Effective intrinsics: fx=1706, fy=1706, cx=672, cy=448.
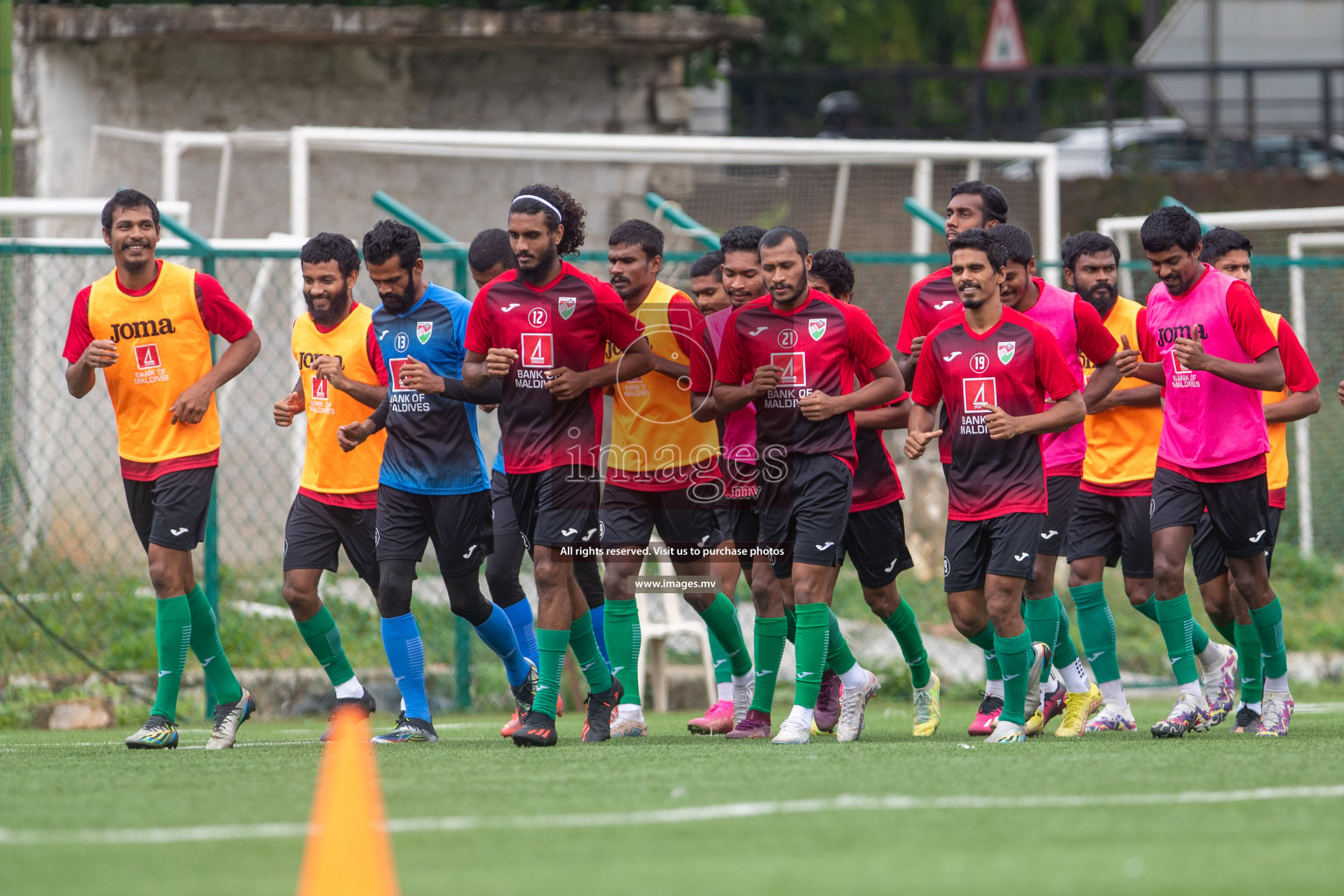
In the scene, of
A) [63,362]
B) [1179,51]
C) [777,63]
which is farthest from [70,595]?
[777,63]

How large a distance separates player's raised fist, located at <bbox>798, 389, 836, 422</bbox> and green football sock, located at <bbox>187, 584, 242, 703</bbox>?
2880 millimetres

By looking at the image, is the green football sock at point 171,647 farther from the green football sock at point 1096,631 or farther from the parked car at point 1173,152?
the parked car at point 1173,152

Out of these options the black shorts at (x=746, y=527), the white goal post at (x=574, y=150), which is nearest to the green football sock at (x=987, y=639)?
the black shorts at (x=746, y=527)

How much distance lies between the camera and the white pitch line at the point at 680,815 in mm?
4680

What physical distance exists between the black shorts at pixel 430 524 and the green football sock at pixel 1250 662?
3.57m

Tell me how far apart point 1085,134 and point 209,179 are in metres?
13.3

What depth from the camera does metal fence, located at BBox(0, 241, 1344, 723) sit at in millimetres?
10219

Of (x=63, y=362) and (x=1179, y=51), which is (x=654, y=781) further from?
(x=1179, y=51)

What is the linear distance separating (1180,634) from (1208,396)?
1150 millimetres

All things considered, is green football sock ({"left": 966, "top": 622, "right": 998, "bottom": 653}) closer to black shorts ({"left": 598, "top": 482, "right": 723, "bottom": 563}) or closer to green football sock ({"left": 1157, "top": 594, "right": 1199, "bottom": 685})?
green football sock ({"left": 1157, "top": 594, "right": 1199, "bottom": 685})

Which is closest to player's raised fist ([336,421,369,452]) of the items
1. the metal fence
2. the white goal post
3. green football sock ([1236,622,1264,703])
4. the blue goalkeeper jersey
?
the blue goalkeeper jersey

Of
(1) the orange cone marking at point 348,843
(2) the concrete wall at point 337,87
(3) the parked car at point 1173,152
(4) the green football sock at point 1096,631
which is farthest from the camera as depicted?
(3) the parked car at point 1173,152

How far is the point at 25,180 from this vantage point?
529 inches

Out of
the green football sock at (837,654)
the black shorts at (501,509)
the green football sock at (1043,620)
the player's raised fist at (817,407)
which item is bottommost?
the green football sock at (837,654)
